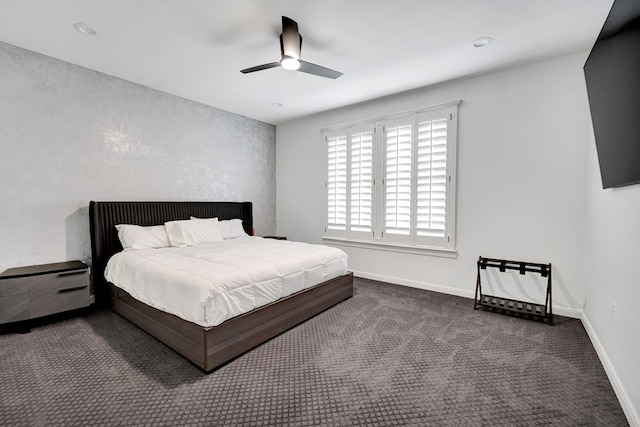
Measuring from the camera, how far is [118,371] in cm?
213

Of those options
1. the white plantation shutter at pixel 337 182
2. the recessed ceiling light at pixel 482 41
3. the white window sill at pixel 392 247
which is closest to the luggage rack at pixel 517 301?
the white window sill at pixel 392 247

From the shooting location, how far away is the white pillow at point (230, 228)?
4438mm

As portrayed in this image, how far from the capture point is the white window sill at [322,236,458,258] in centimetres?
388

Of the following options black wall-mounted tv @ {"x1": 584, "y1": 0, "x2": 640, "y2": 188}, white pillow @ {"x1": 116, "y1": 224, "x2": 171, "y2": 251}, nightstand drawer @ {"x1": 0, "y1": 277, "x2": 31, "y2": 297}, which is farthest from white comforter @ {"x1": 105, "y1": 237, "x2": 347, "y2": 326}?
black wall-mounted tv @ {"x1": 584, "y1": 0, "x2": 640, "y2": 188}

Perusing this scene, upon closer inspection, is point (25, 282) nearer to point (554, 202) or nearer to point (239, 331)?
point (239, 331)

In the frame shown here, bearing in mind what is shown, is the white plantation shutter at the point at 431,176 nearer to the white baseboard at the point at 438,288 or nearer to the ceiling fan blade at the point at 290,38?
the white baseboard at the point at 438,288

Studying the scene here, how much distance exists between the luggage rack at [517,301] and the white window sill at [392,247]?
48 cm

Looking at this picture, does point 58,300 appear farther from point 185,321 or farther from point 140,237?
point 185,321

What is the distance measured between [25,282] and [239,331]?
7.30ft

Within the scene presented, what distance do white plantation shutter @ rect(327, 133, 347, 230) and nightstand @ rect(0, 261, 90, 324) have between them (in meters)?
3.44

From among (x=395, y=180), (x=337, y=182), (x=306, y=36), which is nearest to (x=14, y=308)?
(x=306, y=36)

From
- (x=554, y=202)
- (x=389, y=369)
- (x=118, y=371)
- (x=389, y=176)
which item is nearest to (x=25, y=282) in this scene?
(x=118, y=371)

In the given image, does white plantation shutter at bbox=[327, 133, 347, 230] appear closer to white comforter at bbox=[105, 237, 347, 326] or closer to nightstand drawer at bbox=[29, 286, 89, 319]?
white comforter at bbox=[105, 237, 347, 326]

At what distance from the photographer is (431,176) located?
389 centimetres
